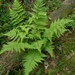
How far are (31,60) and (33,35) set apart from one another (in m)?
0.86

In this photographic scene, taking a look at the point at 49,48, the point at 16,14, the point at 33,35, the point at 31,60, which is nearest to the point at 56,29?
the point at 49,48

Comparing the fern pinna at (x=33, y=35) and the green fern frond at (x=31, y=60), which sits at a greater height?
the fern pinna at (x=33, y=35)

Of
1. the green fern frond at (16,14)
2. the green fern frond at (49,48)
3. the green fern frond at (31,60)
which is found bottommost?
the green fern frond at (31,60)

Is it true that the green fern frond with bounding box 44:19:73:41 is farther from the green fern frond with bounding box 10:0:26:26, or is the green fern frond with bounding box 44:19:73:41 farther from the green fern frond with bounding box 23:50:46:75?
the green fern frond with bounding box 10:0:26:26

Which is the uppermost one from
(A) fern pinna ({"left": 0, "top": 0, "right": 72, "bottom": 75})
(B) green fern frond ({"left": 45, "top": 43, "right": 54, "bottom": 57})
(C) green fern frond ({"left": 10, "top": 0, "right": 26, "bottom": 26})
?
(C) green fern frond ({"left": 10, "top": 0, "right": 26, "bottom": 26})

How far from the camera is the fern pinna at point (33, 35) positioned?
5659 millimetres

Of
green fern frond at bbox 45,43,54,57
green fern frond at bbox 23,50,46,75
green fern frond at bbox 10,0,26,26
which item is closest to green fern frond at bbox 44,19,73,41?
green fern frond at bbox 45,43,54,57

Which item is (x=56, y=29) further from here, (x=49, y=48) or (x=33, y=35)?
(x=33, y=35)

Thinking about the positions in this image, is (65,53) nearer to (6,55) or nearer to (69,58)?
(69,58)

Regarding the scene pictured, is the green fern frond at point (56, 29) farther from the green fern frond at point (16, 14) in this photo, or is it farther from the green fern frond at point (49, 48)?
the green fern frond at point (16, 14)

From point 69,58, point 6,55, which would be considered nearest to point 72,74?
point 69,58

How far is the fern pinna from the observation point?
5659mm

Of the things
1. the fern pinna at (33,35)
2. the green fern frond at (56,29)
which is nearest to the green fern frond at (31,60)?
the fern pinna at (33,35)

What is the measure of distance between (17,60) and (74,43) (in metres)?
1.92
